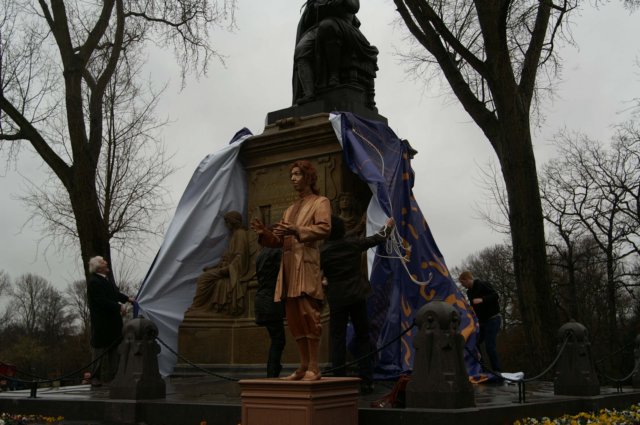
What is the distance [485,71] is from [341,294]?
8599 millimetres

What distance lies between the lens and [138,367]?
856cm

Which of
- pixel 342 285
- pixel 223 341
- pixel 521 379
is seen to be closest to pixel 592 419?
pixel 521 379

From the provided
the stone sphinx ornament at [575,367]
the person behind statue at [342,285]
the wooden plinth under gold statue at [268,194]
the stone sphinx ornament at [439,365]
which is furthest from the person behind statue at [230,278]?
the stone sphinx ornament at [439,365]

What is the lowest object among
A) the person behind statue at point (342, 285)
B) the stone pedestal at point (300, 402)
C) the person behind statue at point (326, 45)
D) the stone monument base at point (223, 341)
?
the stone pedestal at point (300, 402)

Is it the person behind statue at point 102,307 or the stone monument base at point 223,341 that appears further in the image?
the person behind statue at point 102,307

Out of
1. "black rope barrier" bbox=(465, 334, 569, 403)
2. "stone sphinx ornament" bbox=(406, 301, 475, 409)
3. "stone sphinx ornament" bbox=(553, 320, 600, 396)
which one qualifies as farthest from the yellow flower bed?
"stone sphinx ornament" bbox=(406, 301, 475, 409)

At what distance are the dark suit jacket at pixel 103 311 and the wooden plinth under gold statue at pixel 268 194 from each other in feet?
3.20

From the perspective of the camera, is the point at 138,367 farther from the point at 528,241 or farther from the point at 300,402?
the point at 528,241

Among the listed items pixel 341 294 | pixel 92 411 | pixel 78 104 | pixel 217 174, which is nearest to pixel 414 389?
pixel 341 294

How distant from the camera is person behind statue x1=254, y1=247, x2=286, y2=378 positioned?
27.6 feet

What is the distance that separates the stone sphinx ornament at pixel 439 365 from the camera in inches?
267

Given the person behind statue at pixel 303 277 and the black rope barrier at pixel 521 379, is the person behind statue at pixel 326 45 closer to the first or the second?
the black rope barrier at pixel 521 379

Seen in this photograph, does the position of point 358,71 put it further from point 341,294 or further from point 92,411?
point 92,411

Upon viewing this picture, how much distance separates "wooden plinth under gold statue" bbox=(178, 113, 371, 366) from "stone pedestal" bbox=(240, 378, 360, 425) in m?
4.13
